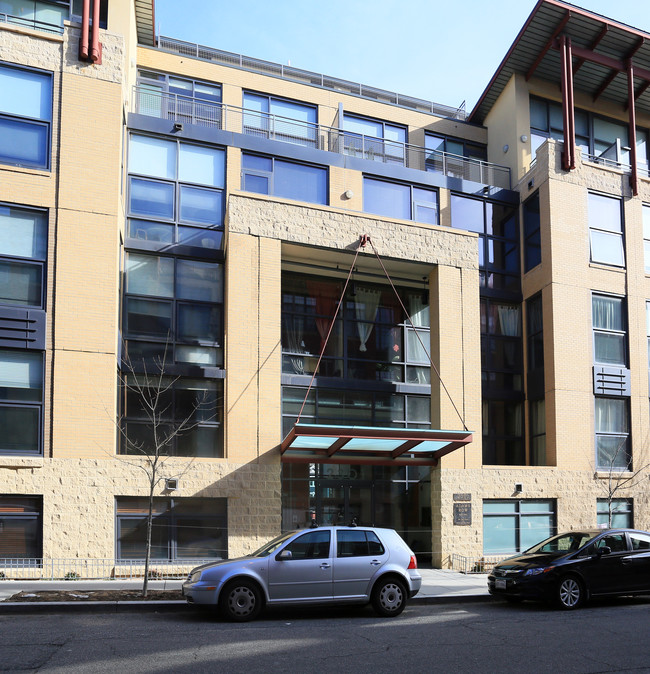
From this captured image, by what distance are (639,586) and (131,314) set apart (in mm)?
13659

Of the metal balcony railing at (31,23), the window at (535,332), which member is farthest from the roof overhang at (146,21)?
the window at (535,332)

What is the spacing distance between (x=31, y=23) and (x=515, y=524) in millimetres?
19596

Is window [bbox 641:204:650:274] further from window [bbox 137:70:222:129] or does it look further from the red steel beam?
window [bbox 137:70:222:129]

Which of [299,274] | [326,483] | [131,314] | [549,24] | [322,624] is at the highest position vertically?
[549,24]

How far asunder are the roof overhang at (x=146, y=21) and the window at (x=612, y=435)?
18.4 metres

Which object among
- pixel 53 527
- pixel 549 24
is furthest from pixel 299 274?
pixel 549 24

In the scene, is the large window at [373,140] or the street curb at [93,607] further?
the large window at [373,140]

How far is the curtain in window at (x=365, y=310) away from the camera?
23.6 meters

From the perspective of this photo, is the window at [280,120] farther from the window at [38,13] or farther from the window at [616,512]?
the window at [616,512]

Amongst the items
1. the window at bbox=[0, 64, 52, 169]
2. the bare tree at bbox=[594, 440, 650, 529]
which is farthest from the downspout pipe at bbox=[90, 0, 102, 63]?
the bare tree at bbox=[594, 440, 650, 529]

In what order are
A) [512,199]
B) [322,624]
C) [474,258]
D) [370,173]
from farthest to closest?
[512,199], [370,173], [474,258], [322,624]

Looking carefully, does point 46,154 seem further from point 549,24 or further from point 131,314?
point 549,24

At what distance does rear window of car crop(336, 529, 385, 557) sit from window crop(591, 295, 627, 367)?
13728 millimetres

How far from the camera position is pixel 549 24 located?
26250 millimetres
